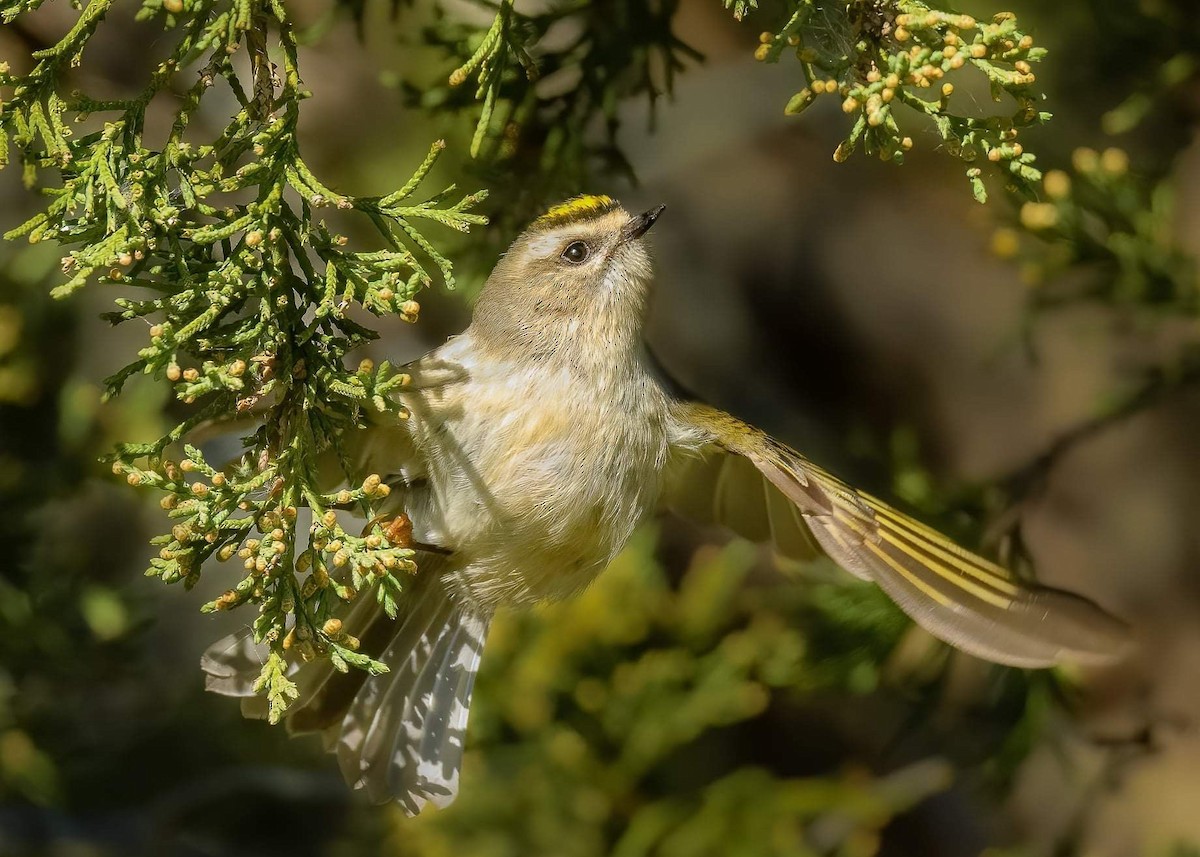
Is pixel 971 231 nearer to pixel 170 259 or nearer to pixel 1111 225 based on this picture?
pixel 1111 225

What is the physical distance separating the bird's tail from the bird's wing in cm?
37

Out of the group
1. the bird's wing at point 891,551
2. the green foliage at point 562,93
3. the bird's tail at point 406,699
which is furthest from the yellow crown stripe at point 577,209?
the bird's tail at point 406,699

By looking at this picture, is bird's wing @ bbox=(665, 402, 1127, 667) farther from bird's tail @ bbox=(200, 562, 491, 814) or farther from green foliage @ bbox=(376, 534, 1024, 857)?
bird's tail @ bbox=(200, 562, 491, 814)

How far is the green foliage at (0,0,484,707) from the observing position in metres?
0.98

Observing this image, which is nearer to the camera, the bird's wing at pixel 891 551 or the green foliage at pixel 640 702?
the bird's wing at pixel 891 551

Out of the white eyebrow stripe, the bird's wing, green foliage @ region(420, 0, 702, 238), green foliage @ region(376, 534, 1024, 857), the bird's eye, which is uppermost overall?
green foliage @ region(420, 0, 702, 238)

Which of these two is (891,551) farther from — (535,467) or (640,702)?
(640,702)

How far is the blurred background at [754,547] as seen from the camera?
177cm

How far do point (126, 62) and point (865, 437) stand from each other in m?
1.39

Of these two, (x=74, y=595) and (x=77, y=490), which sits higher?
(x=77, y=490)

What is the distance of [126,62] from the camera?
72.2 inches

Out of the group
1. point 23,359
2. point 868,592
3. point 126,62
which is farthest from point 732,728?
point 126,62

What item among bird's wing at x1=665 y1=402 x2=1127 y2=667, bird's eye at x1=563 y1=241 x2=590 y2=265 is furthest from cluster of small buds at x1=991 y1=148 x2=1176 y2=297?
bird's eye at x1=563 y1=241 x2=590 y2=265

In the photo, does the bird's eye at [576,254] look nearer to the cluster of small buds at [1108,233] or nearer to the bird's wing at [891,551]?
the bird's wing at [891,551]
